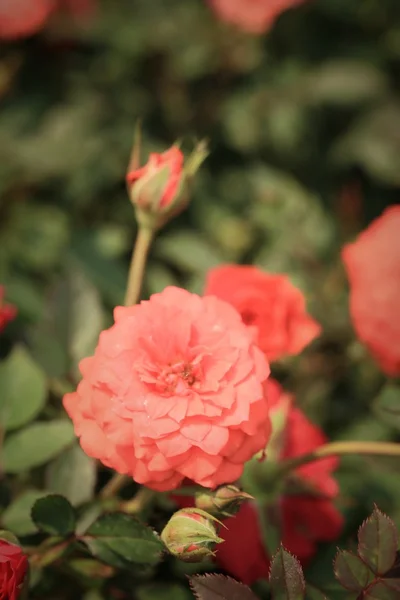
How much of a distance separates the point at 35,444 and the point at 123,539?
160 millimetres

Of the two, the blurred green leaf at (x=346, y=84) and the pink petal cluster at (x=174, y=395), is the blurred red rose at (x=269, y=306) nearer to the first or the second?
the pink petal cluster at (x=174, y=395)

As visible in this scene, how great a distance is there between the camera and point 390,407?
0.73 metres

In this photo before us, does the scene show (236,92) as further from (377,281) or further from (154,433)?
(154,433)

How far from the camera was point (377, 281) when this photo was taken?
788mm

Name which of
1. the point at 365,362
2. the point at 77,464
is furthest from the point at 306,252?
the point at 77,464

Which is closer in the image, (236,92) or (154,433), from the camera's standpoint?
(154,433)

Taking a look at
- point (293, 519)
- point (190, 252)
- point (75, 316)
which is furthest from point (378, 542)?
point (190, 252)

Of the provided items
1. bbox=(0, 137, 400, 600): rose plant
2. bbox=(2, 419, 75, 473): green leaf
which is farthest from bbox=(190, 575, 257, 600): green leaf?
bbox=(2, 419, 75, 473): green leaf

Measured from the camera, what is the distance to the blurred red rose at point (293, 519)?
27.7 inches

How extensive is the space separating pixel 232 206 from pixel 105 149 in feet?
0.92

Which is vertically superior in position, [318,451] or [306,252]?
[318,451]

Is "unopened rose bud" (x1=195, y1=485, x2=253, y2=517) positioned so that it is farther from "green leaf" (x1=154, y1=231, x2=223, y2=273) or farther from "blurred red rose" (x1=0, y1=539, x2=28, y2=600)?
"green leaf" (x1=154, y1=231, x2=223, y2=273)

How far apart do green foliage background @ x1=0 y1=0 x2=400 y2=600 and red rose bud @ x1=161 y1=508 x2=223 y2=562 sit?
320mm

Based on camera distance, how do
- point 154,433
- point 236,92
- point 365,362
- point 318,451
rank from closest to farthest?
point 154,433
point 318,451
point 365,362
point 236,92
